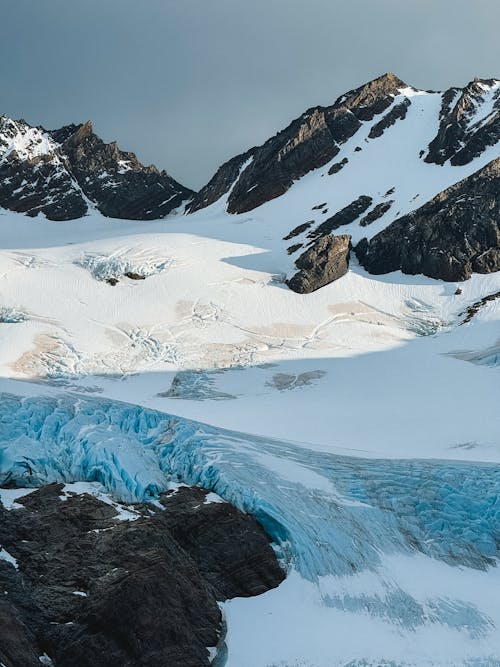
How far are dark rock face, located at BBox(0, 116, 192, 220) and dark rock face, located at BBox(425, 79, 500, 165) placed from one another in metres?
35.4

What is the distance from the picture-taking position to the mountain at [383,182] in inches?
2188

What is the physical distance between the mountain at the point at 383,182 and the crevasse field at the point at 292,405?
0.82 meters

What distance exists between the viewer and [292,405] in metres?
35.5

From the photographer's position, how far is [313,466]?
19.9m

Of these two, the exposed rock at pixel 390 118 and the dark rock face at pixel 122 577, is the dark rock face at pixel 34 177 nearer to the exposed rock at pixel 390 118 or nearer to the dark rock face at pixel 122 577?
the exposed rock at pixel 390 118

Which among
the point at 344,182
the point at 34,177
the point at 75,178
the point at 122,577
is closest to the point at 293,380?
the point at 122,577

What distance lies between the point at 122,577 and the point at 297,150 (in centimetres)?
7151

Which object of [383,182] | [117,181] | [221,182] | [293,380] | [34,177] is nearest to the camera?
[293,380]

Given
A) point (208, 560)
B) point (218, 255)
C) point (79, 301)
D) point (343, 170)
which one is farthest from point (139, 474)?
point (343, 170)

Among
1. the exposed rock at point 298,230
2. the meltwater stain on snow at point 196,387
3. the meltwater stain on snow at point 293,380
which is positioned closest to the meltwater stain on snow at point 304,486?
the meltwater stain on snow at point 196,387

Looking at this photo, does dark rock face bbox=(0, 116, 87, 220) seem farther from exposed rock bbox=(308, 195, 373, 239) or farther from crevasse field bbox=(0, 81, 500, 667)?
exposed rock bbox=(308, 195, 373, 239)

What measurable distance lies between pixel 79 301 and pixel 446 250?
27763 mm

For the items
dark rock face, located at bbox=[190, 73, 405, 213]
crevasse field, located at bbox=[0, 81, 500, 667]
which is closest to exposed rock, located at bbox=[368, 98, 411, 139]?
crevasse field, located at bbox=[0, 81, 500, 667]

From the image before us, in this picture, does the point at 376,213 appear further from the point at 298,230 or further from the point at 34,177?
the point at 34,177
